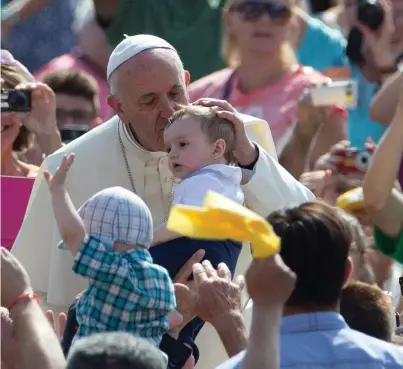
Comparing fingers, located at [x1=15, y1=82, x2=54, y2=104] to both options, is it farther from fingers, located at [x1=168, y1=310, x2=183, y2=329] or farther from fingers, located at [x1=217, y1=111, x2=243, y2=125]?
fingers, located at [x1=168, y1=310, x2=183, y2=329]

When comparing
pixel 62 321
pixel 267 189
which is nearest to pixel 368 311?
pixel 267 189

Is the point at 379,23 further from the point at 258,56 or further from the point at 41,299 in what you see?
the point at 41,299

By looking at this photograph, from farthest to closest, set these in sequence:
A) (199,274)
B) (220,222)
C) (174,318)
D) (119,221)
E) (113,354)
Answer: (174,318)
(119,221)
(199,274)
(113,354)
(220,222)

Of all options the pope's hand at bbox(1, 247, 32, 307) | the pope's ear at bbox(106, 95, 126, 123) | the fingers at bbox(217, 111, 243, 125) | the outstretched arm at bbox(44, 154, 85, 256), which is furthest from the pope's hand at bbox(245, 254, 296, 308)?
the pope's ear at bbox(106, 95, 126, 123)

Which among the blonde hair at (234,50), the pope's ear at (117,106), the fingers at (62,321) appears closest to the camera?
the fingers at (62,321)

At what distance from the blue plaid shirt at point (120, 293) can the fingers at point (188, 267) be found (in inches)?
15.5

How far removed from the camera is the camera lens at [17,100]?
8.36m

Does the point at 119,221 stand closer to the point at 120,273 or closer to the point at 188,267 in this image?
the point at 120,273

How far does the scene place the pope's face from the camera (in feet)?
22.0

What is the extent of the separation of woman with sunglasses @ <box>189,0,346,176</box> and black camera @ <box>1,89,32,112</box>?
1.40 metres

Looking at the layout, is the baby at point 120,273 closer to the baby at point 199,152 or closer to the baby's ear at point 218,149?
the baby at point 199,152

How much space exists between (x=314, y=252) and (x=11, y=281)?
1023mm

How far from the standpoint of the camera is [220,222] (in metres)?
4.29

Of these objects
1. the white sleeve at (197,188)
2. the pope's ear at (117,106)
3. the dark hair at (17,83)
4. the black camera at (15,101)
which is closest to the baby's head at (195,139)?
the white sleeve at (197,188)
